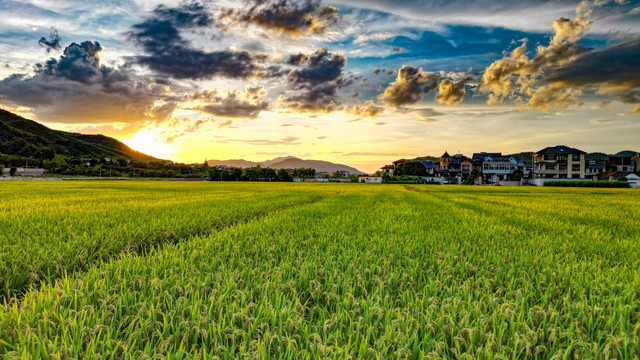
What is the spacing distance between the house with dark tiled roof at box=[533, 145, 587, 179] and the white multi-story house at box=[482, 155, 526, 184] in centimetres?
1061

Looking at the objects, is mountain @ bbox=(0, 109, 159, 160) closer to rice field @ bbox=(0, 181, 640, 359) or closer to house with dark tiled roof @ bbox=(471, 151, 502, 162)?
rice field @ bbox=(0, 181, 640, 359)

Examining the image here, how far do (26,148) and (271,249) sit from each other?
210679 mm

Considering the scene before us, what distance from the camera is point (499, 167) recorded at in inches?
3949

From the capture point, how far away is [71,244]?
Answer: 443cm

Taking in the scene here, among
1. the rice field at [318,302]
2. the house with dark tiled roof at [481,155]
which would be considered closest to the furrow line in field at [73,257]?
the rice field at [318,302]

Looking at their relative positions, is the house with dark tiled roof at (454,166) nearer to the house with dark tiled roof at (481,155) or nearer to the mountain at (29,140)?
the house with dark tiled roof at (481,155)

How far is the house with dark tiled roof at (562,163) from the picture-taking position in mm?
84625

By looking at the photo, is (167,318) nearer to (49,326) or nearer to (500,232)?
(49,326)

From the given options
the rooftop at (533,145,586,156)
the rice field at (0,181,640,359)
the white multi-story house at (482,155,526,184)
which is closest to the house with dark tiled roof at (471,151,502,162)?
the white multi-story house at (482,155,526,184)

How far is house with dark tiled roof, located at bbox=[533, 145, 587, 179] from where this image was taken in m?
84.6

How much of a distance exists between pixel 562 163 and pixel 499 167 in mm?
17739

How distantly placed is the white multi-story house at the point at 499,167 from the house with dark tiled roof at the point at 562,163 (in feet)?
34.8

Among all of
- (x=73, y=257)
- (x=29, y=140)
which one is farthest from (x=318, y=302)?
(x=29, y=140)

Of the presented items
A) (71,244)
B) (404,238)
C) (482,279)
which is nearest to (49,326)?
(71,244)
